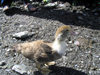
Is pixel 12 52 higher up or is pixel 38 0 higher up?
pixel 38 0

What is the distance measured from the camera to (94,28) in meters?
4.66

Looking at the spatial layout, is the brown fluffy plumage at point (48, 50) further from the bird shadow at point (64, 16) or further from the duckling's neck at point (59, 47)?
the bird shadow at point (64, 16)

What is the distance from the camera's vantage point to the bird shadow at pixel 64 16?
4809 millimetres

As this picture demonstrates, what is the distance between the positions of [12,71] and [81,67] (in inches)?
50.0

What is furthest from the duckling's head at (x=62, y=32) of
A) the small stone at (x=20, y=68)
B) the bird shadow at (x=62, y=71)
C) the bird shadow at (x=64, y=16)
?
the bird shadow at (x=64, y=16)

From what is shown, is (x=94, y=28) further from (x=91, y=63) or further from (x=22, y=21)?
(x=22, y=21)

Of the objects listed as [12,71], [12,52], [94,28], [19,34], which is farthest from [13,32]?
[94,28]

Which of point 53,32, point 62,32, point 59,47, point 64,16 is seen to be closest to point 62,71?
point 59,47

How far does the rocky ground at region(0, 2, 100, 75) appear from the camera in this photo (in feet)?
12.2

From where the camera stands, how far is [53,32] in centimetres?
452

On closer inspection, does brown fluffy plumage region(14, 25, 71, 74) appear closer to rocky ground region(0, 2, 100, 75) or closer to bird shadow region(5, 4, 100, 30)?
rocky ground region(0, 2, 100, 75)

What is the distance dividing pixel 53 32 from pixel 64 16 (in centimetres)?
74

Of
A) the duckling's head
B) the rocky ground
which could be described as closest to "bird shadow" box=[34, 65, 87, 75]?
the rocky ground

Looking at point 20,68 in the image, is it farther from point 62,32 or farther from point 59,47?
point 62,32
